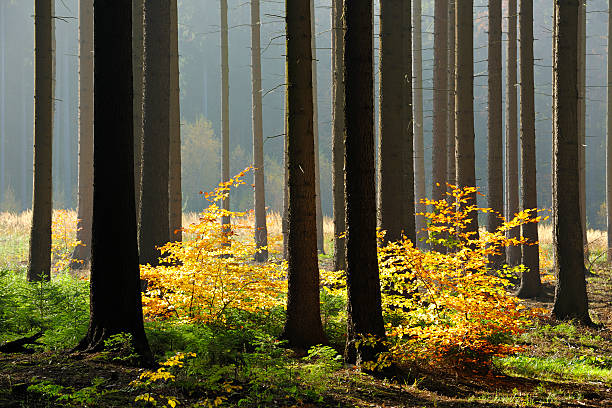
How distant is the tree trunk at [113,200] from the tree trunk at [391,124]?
437cm

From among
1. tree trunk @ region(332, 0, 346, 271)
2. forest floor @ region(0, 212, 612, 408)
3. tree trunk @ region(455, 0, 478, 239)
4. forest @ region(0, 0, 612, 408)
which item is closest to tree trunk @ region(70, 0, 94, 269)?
forest @ region(0, 0, 612, 408)

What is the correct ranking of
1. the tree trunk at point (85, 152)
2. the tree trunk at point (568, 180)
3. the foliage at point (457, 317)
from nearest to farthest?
the foliage at point (457, 317)
the tree trunk at point (568, 180)
the tree trunk at point (85, 152)

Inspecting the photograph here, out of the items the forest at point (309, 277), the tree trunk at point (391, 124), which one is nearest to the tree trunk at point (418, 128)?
the forest at point (309, 277)

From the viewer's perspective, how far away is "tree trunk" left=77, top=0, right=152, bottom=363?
576 centimetres

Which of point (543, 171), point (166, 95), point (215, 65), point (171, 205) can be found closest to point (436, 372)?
point (166, 95)

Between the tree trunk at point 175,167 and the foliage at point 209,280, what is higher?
the tree trunk at point 175,167

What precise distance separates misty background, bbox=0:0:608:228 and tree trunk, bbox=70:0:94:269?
38508mm

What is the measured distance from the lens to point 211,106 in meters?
67.9

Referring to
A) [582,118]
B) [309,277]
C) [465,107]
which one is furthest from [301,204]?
[582,118]

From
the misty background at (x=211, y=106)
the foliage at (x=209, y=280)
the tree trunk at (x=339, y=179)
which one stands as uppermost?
the misty background at (x=211, y=106)

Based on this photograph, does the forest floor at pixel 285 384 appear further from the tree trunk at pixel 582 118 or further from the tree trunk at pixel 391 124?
the tree trunk at pixel 582 118

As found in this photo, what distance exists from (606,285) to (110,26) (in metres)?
13.7

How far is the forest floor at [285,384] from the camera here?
454 centimetres

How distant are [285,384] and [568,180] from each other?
727 centimetres
